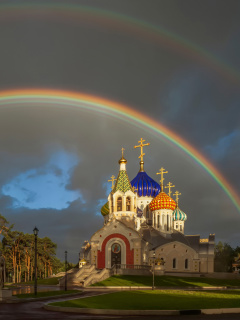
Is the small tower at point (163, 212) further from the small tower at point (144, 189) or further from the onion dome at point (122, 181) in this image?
the onion dome at point (122, 181)

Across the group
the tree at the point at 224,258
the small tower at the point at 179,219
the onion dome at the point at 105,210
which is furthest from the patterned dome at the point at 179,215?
the tree at the point at 224,258

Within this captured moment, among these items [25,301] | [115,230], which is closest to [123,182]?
[115,230]

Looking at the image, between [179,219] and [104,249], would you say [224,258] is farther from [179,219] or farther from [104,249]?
[104,249]

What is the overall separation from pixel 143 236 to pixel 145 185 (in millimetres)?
15577

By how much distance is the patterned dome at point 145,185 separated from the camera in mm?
85762

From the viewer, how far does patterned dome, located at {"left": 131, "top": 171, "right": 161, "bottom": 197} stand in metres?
85.8

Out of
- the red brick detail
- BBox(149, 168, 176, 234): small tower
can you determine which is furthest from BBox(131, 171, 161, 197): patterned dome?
the red brick detail

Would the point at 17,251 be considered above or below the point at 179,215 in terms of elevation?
below

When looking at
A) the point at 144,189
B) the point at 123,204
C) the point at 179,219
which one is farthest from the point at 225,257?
the point at 123,204

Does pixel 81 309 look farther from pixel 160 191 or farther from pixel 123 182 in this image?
pixel 160 191

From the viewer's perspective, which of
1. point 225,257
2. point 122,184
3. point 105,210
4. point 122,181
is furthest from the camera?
point 225,257

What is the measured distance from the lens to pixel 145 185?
8638cm

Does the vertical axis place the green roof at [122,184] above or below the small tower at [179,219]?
above

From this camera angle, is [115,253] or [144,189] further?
[144,189]
